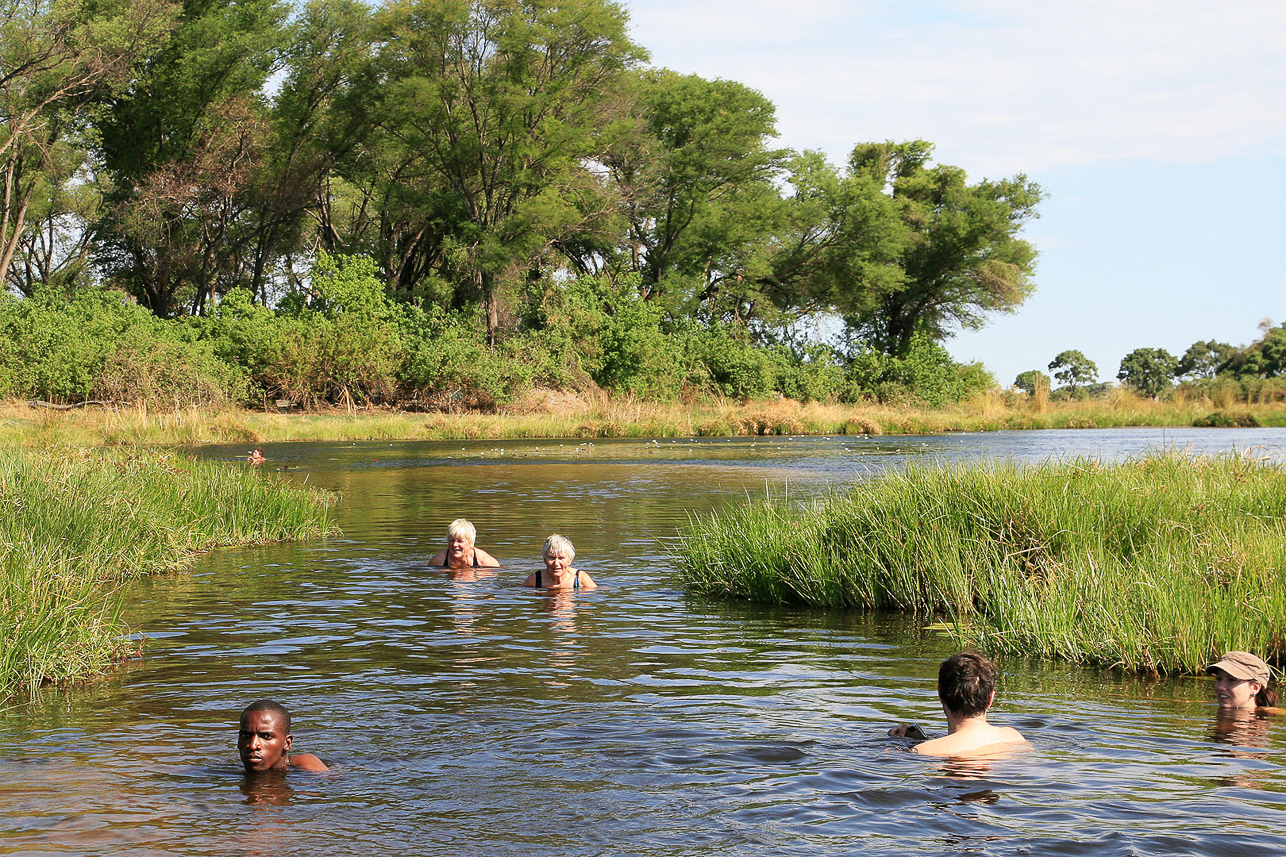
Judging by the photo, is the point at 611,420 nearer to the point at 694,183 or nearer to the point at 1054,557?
the point at 694,183

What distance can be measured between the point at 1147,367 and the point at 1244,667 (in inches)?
3863

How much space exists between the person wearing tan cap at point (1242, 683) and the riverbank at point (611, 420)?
28.2 meters

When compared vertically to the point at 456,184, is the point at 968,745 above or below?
below

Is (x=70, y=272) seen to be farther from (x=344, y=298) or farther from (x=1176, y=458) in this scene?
(x=1176, y=458)

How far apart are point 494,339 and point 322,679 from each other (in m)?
51.4

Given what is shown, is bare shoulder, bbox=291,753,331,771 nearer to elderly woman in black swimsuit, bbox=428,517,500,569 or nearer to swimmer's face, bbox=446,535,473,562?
elderly woman in black swimsuit, bbox=428,517,500,569

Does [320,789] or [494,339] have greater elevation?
[494,339]

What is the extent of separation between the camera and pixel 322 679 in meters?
9.68

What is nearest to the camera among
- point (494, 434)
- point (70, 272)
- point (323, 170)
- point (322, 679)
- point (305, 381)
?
point (322, 679)

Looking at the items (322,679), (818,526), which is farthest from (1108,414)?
(322,679)

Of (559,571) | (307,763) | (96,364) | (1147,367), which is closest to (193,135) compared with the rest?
(96,364)

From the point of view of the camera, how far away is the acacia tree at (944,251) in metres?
71.8

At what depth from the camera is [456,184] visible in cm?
6009

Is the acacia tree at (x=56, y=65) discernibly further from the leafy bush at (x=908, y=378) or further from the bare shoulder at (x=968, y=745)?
the bare shoulder at (x=968, y=745)
